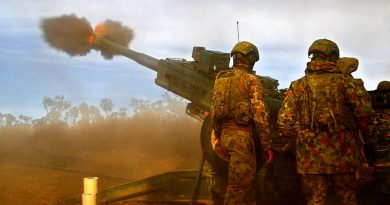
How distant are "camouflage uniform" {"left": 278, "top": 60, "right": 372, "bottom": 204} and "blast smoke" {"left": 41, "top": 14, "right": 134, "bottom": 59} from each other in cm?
618

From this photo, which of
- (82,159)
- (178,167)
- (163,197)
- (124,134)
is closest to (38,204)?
(163,197)

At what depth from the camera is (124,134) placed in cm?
1853

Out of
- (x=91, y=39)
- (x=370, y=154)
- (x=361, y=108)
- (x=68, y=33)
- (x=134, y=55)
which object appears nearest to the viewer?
(x=361, y=108)

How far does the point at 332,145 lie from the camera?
14.4ft

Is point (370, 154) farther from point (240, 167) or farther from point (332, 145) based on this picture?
point (240, 167)

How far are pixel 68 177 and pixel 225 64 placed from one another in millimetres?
5270

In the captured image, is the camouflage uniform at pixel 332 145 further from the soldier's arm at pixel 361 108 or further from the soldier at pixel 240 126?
the soldier at pixel 240 126

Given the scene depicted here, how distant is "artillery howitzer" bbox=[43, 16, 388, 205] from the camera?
5863 millimetres

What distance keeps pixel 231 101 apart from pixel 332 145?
3.94ft

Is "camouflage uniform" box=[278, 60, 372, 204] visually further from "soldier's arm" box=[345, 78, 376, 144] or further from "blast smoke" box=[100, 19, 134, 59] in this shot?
"blast smoke" box=[100, 19, 134, 59]

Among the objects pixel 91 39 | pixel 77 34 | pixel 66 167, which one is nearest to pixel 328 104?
pixel 91 39

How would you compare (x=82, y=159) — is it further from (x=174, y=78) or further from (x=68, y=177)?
(x=174, y=78)

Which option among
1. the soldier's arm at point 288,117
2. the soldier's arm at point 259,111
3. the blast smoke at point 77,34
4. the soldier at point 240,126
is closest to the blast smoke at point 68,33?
the blast smoke at point 77,34

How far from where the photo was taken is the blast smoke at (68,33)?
10.5 metres
